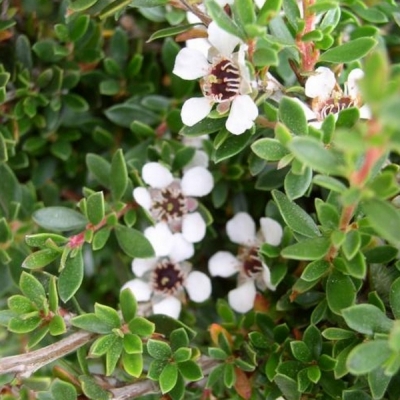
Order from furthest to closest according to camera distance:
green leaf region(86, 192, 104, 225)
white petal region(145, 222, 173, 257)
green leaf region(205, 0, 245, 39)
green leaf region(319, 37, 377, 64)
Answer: white petal region(145, 222, 173, 257) < green leaf region(86, 192, 104, 225) < green leaf region(319, 37, 377, 64) < green leaf region(205, 0, 245, 39)

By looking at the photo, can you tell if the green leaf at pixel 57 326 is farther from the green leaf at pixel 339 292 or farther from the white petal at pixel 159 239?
the green leaf at pixel 339 292

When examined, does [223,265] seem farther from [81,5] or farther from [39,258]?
[81,5]

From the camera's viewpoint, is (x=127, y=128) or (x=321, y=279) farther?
(x=127, y=128)

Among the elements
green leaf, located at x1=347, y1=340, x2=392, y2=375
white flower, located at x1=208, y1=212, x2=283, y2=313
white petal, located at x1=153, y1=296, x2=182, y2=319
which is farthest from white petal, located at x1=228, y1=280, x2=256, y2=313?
green leaf, located at x1=347, y1=340, x2=392, y2=375

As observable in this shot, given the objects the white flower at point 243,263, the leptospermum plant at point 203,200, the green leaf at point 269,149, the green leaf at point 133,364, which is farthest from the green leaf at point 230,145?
the green leaf at point 133,364

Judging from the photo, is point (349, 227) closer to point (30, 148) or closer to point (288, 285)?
point (288, 285)

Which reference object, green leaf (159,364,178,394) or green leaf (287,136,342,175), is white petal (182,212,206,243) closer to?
green leaf (159,364,178,394)

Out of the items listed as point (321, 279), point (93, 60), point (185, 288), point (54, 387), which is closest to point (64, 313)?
point (54, 387)
